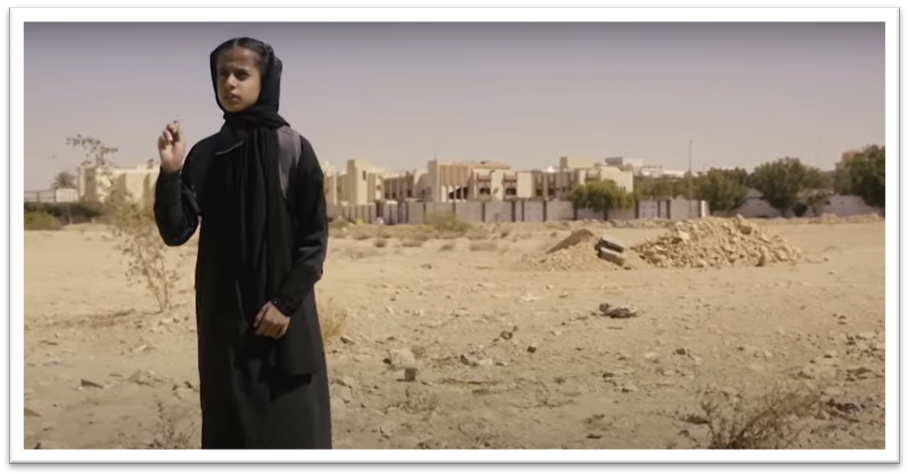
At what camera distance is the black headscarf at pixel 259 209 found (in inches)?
137

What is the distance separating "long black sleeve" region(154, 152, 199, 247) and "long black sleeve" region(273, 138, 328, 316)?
1.46 ft

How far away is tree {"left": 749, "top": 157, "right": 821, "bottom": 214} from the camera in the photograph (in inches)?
1053

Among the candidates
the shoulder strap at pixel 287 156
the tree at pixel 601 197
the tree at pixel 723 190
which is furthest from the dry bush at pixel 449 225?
the shoulder strap at pixel 287 156

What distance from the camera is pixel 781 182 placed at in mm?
28484

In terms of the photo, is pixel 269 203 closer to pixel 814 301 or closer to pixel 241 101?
pixel 241 101

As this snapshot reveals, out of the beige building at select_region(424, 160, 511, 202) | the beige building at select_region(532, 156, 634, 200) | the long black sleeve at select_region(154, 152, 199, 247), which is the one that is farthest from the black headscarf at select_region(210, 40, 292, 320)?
the beige building at select_region(532, 156, 634, 200)

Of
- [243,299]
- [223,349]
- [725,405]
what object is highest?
[243,299]

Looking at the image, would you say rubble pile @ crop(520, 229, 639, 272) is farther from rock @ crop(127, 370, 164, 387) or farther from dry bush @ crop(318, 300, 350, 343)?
rock @ crop(127, 370, 164, 387)

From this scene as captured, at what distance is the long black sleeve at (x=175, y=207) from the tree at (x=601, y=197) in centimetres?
2167

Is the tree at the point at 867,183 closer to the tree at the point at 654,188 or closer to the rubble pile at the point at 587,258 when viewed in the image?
the tree at the point at 654,188

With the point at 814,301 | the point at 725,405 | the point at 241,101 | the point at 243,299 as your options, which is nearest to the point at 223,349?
the point at 243,299

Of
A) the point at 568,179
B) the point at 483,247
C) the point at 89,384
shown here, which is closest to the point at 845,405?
the point at 89,384

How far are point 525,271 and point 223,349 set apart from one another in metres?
10.5

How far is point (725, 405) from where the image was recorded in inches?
219
